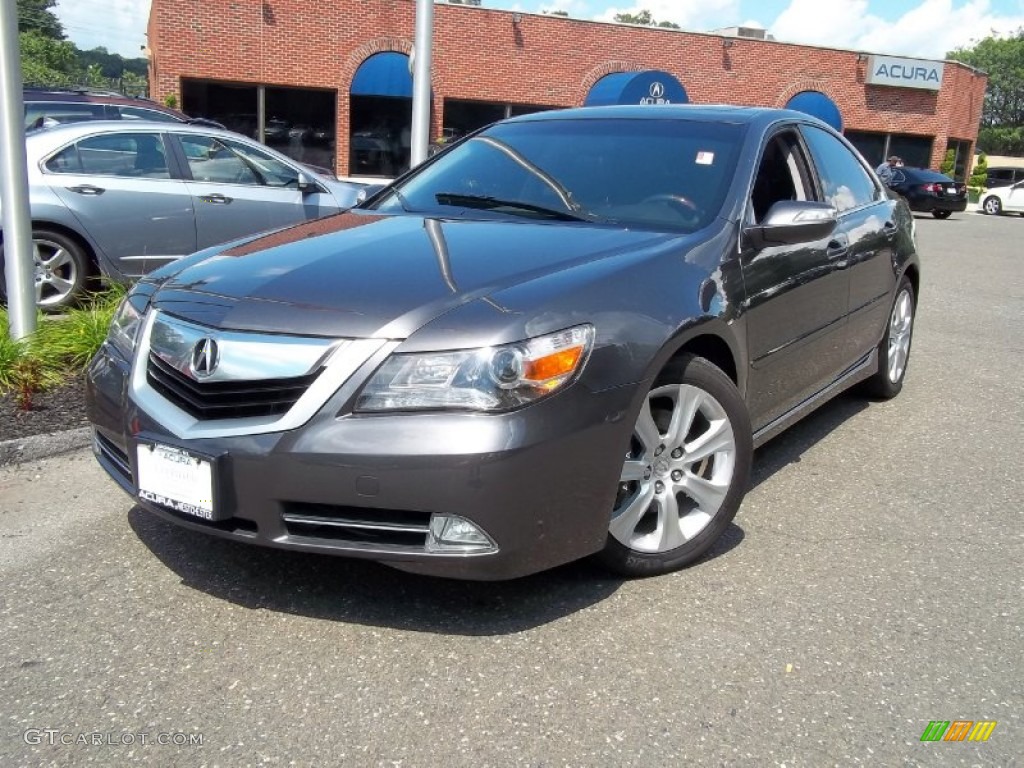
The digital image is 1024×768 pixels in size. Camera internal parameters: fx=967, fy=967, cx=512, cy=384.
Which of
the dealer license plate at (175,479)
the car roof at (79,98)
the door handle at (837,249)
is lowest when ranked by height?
the dealer license plate at (175,479)

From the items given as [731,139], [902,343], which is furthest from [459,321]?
[902,343]

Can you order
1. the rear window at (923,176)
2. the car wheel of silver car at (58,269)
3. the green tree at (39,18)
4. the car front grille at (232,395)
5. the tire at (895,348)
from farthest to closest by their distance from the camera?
the green tree at (39,18) → the rear window at (923,176) → the car wheel of silver car at (58,269) → the tire at (895,348) → the car front grille at (232,395)

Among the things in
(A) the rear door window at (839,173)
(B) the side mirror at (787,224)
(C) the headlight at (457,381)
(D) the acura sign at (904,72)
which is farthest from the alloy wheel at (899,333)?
(D) the acura sign at (904,72)

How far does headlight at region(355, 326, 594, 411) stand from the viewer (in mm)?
2736

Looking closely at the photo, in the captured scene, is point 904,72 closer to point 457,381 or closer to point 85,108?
point 85,108

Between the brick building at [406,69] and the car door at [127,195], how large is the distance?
15424 millimetres

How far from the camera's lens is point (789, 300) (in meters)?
4.09

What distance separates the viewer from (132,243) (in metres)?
7.64

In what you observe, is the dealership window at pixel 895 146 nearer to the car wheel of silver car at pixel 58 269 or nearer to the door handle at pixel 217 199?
the door handle at pixel 217 199

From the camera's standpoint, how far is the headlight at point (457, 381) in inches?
108

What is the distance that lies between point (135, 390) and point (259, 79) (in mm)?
21100

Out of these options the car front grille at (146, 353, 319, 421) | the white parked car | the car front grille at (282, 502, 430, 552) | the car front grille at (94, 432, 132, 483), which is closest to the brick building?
the white parked car

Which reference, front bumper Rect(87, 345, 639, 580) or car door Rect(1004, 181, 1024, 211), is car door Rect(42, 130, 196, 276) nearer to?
front bumper Rect(87, 345, 639, 580)

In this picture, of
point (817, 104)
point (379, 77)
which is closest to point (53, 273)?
point (379, 77)
